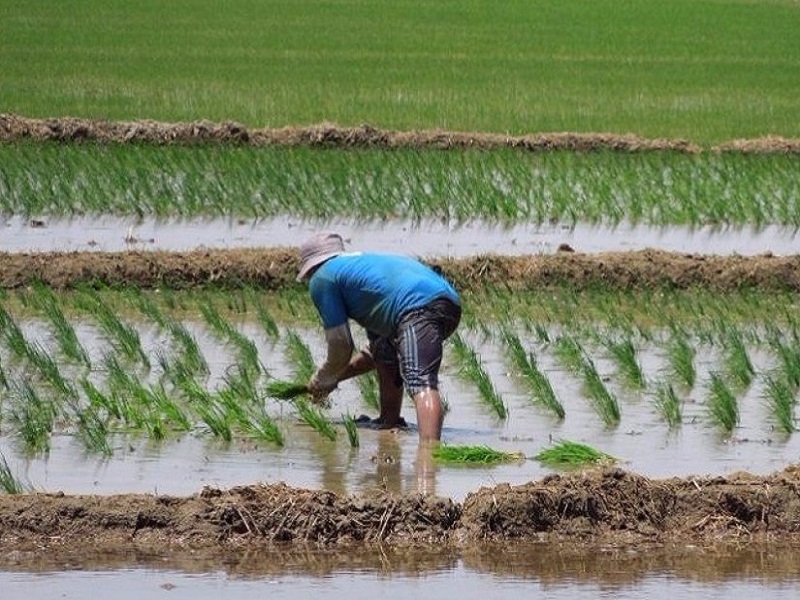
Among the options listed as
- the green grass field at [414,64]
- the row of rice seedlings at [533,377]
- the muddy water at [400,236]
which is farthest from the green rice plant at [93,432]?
the green grass field at [414,64]

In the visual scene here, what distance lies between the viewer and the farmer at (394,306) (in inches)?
260

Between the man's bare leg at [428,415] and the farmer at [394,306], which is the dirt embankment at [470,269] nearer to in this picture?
the farmer at [394,306]

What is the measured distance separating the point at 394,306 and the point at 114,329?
2.21 m

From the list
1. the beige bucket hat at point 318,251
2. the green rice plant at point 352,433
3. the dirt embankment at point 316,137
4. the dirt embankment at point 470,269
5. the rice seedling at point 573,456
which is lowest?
the dirt embankment at point 316,137

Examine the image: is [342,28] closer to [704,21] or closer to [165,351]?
[704,21]

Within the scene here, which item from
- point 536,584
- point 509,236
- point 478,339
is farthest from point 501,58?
point 536,584

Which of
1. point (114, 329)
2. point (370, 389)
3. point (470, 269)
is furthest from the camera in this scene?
point (470, 269)

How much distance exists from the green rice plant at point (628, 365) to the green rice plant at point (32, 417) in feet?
8.06

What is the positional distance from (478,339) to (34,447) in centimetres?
291

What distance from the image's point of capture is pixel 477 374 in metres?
7.56

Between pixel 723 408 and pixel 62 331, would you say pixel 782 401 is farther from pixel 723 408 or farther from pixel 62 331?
pixel 62 331

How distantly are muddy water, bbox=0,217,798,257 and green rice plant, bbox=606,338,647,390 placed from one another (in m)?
2.90

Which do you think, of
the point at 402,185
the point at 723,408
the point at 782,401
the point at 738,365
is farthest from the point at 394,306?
the point at 402,185

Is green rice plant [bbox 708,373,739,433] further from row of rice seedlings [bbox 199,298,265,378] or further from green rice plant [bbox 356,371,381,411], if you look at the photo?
row of rice seedlings [bbox 199,298,265,378]
